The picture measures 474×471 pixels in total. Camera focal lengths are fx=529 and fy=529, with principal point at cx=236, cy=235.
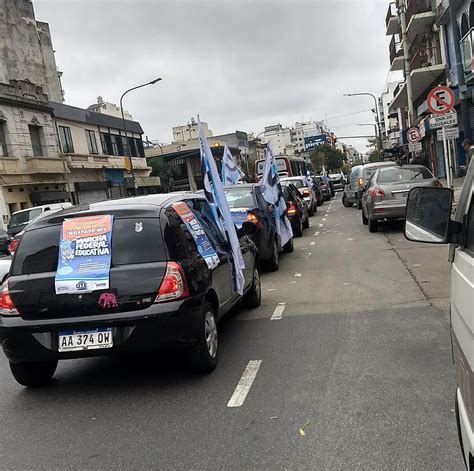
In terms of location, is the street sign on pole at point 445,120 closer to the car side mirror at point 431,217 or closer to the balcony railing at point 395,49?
the car side mirror at point 431,217

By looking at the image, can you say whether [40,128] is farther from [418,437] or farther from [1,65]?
[418,437]

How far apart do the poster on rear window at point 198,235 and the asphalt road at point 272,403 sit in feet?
3.28

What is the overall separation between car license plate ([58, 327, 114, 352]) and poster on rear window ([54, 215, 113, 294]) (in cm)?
34

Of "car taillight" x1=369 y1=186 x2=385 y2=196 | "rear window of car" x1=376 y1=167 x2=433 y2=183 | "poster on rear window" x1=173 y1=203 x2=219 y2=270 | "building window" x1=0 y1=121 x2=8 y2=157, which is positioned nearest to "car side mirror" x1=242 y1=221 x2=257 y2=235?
"poster on rear window" x1=173 y1=203 x2=219 y2=270

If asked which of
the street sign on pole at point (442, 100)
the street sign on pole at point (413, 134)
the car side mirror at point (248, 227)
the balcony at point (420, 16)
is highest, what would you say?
the balcony at point (420, 16)

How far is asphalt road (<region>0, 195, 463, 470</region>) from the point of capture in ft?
11.0

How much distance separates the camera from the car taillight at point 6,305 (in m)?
4.51

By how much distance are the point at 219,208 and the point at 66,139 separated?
110 feet

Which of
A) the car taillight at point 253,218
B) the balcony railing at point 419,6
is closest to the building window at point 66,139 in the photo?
the balcony railing at point 419,6

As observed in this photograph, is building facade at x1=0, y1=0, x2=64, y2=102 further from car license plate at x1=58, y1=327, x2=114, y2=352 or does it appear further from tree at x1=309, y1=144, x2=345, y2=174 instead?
tree at x1=309, y1=144, x2=345, y2=174

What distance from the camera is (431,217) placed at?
248 cm

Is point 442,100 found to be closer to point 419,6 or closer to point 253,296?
point 253,296

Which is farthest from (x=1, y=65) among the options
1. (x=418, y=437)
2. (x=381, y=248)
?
(x=418, y=437)

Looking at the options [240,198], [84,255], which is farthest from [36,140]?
[84,255]
